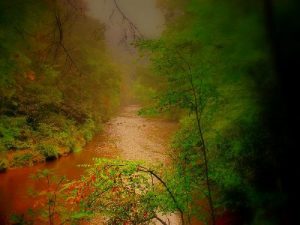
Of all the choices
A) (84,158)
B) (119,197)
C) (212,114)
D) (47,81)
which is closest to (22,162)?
(84,158)

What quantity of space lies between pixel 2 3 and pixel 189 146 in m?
5.36

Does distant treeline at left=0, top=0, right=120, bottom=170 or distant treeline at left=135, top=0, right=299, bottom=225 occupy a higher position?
distant treeline at left=0, top=0, right=120, bottom=170

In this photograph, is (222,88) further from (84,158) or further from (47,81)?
(84,158)

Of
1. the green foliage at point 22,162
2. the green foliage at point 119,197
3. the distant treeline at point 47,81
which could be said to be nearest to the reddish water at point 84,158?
the green foliage at point 22,162

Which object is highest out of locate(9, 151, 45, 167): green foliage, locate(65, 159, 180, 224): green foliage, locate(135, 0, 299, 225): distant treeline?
locate(9, 151, 45, 167): green foliage

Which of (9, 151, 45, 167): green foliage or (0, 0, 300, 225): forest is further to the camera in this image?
(9, 151, 45, 167): green foliage

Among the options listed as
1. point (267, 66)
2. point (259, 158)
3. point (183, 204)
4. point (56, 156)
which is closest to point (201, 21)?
point (267, 66)

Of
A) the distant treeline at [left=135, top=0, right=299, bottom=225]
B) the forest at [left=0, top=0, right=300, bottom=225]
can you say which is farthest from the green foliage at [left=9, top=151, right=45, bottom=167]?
the distant treeline at [left=135, top=0, right=299, bottom=225]

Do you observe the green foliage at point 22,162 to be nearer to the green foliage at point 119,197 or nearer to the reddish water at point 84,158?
the reddish water at point 84,158

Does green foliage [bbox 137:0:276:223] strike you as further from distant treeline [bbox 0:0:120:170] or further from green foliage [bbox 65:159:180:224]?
distant treeline [bbox 0:0:120:170]

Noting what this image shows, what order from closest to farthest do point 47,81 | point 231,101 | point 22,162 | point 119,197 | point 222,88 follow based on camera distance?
point 119,197 < point 222,88 < point 231,101 < point 22,162 < point 47,81

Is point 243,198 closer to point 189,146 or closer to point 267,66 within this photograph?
point 189,146

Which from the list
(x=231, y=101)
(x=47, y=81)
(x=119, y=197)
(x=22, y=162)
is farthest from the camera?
(x=47, y=81)

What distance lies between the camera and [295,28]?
543cm
